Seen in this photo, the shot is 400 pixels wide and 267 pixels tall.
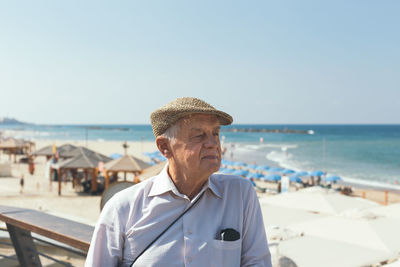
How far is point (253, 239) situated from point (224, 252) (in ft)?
0.47

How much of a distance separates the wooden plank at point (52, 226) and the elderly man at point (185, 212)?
0.34 metres

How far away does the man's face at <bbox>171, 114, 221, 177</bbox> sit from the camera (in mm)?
1236

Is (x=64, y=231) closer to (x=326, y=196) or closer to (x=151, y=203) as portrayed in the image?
(x=151, y=203)

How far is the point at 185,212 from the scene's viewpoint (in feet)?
4.02

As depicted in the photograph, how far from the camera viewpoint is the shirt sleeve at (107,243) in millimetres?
1191

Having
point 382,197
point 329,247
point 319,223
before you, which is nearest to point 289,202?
point 319,223

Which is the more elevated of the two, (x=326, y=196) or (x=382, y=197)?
(x=326, y=196)

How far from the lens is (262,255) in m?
1.26

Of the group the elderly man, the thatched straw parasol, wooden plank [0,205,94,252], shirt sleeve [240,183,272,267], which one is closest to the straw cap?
the elderly man

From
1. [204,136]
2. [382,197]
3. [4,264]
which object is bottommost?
[382,197]

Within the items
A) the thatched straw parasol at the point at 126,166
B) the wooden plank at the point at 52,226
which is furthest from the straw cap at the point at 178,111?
the thatched straw parasol at the point at 126,166

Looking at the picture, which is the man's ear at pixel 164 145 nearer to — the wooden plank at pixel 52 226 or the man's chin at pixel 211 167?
the man's chin at pixel 211 167

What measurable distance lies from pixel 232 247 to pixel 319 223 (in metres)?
6.64

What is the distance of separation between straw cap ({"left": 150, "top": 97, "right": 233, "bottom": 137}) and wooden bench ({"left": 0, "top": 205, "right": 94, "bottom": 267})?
0.62m
